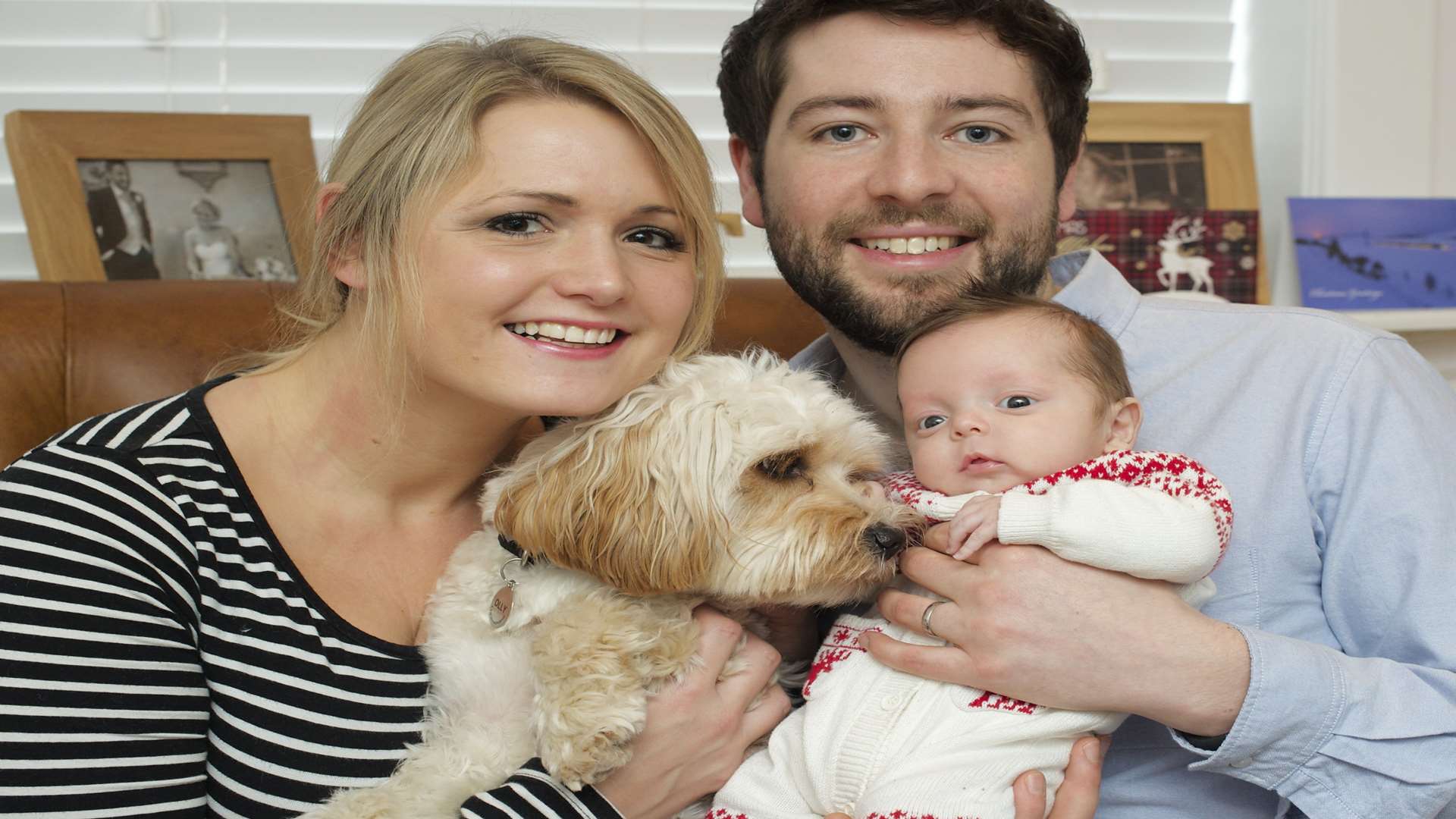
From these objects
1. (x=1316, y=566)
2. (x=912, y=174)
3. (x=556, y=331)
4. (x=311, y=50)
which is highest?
(x=311, y=50)

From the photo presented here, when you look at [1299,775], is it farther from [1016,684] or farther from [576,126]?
[576,126]

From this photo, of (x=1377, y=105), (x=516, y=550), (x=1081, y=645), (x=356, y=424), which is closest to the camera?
(x=1081, y=645)

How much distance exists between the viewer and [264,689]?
1.50 metres

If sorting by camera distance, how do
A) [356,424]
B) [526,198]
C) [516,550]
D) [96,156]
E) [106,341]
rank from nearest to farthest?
[526,198]
[516,550]
[356,424]
[106,341]
[96,156]

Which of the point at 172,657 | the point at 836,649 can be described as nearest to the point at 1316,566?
the point at 836,649

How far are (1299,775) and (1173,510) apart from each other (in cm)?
43

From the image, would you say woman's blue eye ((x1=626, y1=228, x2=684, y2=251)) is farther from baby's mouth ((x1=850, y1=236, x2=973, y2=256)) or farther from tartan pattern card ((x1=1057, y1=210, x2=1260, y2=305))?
tartan pattern card ((x1=1057, y1=210, x2=1260, y2=305))

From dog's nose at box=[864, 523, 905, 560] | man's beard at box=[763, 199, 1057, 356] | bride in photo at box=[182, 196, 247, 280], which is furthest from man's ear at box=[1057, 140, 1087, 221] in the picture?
bride in photo at box=[182, 196, 247, 280]

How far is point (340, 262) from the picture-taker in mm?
1657

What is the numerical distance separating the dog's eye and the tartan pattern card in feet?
5.27

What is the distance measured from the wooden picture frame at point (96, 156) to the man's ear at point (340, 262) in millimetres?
803

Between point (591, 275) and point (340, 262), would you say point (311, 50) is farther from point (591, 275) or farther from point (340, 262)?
point (591, 275)

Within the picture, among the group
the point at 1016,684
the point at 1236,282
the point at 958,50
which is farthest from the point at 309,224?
the point at 1236,282

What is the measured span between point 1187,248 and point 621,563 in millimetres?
2120
